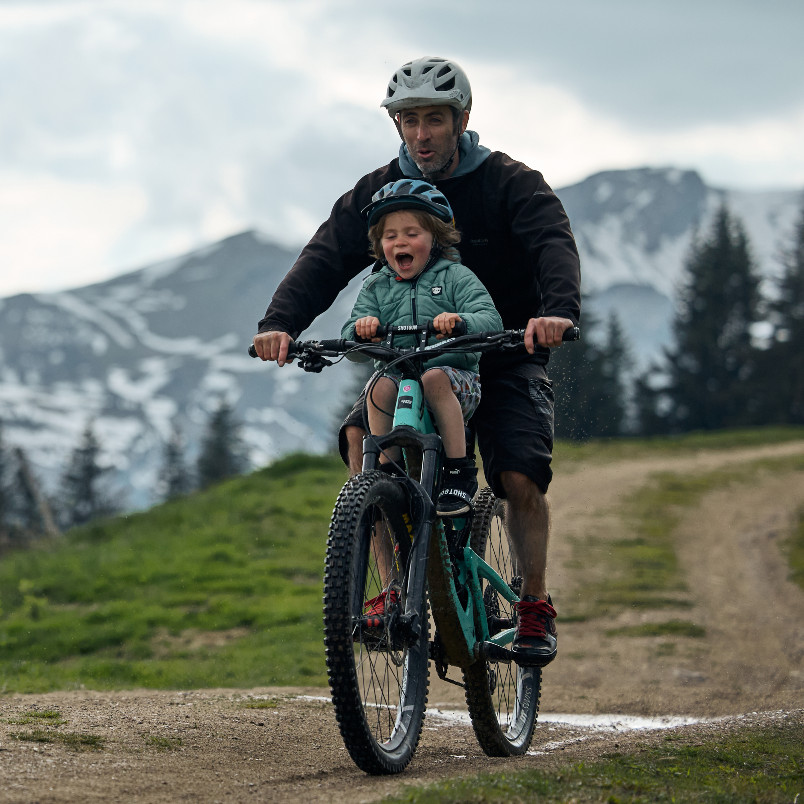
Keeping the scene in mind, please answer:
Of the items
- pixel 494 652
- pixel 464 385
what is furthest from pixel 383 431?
pixel 494 652

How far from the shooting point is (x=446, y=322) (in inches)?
167

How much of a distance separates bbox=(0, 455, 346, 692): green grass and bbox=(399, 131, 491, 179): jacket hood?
4.16 m

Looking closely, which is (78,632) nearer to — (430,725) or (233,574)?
(233,574)

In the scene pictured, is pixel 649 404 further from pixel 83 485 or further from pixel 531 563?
pixel 531 563

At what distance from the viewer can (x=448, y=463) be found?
4.49 meters

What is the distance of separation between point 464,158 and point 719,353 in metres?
44.4

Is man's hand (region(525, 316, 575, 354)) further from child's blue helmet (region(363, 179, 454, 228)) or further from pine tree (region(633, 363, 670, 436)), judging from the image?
pine tree (region(633, 363, 670, 436))

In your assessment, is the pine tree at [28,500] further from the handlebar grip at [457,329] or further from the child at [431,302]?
the handlebar grip at [457,329]

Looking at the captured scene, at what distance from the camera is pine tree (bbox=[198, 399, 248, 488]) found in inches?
2136

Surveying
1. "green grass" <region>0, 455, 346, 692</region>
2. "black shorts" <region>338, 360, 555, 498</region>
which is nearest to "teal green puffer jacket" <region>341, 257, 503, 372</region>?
"black shorts" <region>338, 360, 555, 498</region>

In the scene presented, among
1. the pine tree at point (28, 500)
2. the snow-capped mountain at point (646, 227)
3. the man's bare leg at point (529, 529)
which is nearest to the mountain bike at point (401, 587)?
the man's bare leg at point (529, 529)

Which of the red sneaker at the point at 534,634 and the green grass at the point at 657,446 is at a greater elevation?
the green grass at the point at 657,446

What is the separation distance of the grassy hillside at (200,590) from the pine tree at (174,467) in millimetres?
42306

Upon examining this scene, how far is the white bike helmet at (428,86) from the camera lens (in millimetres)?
4977
